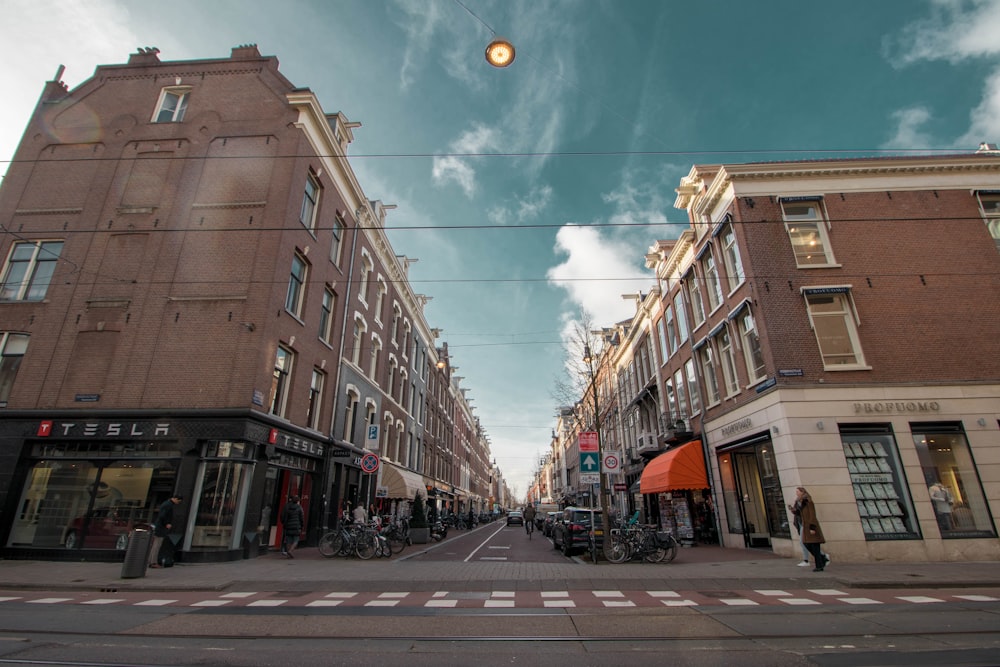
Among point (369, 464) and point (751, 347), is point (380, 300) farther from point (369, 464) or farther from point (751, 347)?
point (751, 347)

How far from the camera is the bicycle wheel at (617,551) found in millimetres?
13727

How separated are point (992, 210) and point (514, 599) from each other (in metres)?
20.9

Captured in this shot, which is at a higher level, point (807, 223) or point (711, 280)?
point (807, 223)

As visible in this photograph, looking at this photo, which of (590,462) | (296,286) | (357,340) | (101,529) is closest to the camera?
(101,529)

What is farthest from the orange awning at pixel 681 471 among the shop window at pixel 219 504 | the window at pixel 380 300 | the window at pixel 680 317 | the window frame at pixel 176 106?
the window frame at pixel 176 106

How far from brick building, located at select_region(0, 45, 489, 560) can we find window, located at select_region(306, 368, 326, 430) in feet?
0.33

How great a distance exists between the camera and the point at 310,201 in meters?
19.9

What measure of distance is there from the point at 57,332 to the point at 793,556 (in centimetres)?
2401

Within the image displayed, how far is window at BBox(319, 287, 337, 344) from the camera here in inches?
813

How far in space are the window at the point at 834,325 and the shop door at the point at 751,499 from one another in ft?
15.1

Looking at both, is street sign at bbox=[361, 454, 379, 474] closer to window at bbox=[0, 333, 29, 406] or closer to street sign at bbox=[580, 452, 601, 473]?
street sign at bbox=[580, 452, 601, 473]

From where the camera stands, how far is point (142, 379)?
15.1 m

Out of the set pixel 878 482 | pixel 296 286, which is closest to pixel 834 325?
pixel 878 482

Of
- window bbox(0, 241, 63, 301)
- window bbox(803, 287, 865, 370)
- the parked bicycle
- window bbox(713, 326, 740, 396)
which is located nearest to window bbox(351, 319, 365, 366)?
window bbox(0, 241, 63, 301)
